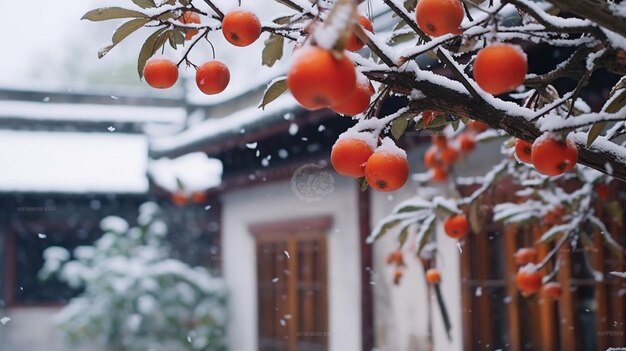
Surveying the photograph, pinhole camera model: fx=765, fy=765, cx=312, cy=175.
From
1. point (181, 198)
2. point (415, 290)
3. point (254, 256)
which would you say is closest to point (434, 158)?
point (415, 290)

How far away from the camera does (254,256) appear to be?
739cm

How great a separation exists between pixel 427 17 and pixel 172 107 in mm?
11793

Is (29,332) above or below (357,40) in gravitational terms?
below

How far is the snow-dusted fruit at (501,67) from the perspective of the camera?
121cm

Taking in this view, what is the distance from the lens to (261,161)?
6.93m

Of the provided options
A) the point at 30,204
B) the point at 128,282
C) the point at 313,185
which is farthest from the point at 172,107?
the point at 313,185

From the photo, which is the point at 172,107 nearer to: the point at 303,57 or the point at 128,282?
the point at 128,282

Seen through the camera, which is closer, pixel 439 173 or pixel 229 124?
pixel 439 173

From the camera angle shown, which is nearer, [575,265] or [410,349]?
[575,265]

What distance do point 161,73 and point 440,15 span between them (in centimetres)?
67

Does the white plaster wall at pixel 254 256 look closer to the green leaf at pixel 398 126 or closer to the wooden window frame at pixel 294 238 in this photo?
the wooden window frame at pixel 294 238

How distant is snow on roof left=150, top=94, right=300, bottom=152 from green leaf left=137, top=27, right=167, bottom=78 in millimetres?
2849

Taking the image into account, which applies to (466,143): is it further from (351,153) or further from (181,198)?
(181,198)

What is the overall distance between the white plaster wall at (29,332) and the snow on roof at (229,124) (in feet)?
11.4
